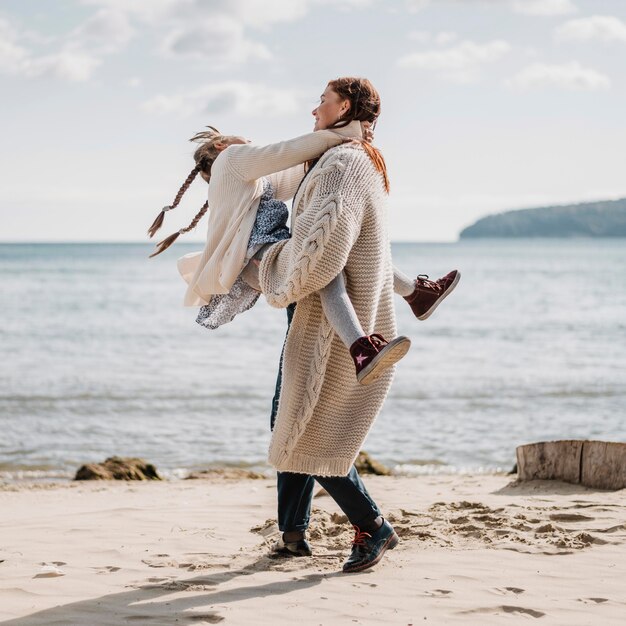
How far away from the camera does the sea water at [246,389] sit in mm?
10141

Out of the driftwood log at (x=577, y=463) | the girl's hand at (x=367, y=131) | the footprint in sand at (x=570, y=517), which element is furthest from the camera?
the driftwood log at (x=577, y=463)

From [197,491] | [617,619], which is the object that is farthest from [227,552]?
[197,491]

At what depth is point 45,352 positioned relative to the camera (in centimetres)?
1983

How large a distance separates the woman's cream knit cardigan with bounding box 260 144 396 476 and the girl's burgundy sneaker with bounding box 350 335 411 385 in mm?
324

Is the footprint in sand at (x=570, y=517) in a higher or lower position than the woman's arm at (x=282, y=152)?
lower

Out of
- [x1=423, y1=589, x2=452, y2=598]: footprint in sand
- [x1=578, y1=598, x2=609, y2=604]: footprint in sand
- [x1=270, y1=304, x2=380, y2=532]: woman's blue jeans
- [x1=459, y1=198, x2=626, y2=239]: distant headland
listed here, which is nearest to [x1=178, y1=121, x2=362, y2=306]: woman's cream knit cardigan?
[x1=270, y1=304, x2=380, y2=532]: woman's blue jeans

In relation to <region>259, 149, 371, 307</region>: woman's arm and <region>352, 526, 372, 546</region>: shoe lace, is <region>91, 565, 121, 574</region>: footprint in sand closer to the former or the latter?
<region>352, 526, 372, 546</region>: shoe lace

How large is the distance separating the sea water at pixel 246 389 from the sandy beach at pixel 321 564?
3.44 meters

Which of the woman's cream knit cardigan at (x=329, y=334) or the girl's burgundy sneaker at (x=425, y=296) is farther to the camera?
the girl's burgundy sneaker at (x=425, y=296)

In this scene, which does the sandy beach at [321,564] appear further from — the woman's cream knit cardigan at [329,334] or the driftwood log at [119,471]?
the driftwood log at [119,471]

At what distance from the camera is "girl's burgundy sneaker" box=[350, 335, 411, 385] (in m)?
3.51

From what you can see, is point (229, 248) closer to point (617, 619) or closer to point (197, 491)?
point (617, 619)

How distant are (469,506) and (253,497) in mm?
1727

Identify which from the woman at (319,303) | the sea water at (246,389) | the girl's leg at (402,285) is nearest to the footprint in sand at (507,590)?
the woman at (319,303)
